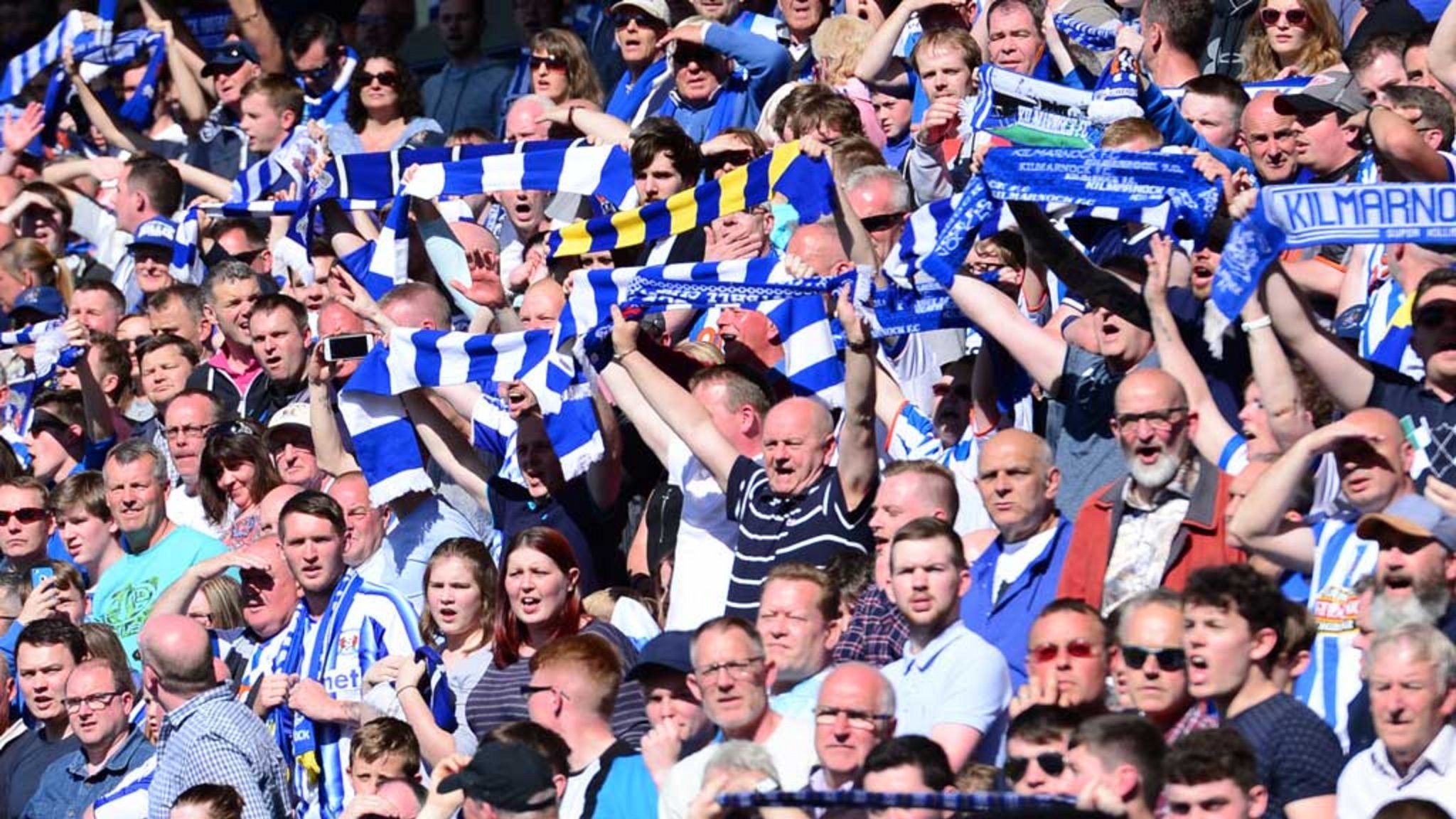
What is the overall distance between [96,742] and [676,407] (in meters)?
2.42

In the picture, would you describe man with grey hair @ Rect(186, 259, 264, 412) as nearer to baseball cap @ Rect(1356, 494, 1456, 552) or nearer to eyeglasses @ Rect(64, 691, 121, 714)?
eyeglasses @ Rect(64, 691, 121, 714)

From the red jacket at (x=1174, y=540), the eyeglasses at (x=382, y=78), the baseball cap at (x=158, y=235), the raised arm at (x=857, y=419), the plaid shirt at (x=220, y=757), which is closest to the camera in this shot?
the red jacket at (x=1174, y=540)

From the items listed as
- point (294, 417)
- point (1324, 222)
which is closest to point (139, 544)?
point (294, 417)

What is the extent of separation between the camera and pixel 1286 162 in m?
10.2

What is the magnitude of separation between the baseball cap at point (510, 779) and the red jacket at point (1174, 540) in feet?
5.19

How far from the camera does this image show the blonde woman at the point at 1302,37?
37.9 feet

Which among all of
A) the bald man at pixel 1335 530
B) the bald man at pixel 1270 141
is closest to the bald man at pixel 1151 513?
the bald man at pixel 1335 530

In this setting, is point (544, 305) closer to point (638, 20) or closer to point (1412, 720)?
point (638, 20)

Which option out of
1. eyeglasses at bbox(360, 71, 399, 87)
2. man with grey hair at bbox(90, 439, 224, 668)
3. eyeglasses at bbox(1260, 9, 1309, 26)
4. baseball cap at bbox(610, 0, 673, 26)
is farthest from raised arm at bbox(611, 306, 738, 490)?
eyeglasses at bbox(360, 71, 399, 87)

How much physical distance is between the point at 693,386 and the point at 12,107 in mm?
8581

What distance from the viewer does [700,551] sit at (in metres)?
10.1

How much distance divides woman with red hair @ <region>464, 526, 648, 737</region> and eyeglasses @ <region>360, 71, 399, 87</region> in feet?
16.2

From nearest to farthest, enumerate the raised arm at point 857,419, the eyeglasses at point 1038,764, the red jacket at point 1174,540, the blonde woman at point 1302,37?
the eyeglasses at point 1038,764 → the red jacket at point 1174,540 → the raised arm at point 857,419 → the blonde woman at point 1302,37

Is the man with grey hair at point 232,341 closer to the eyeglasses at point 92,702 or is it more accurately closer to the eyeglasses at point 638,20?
the eyeglasses at point 638,20
